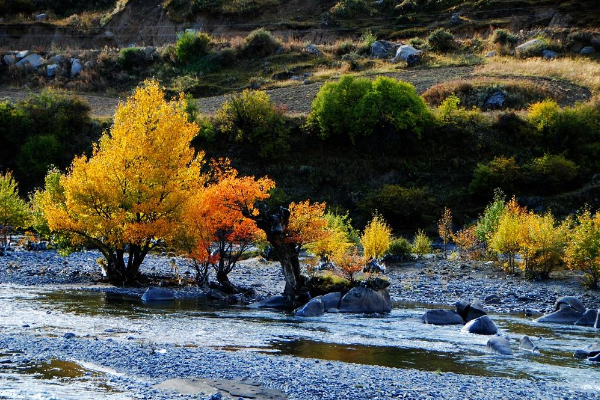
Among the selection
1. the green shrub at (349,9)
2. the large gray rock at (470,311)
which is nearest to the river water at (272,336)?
the large gray rock at (470,311)

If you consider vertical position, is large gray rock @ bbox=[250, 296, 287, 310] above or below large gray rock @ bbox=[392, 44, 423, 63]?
below

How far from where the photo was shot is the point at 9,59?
93.6 meters

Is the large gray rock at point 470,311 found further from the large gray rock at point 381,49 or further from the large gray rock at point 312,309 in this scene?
the large gray rock at point 381,49

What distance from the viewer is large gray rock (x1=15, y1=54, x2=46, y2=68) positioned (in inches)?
3625

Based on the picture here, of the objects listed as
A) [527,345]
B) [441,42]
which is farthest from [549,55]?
[527,345]

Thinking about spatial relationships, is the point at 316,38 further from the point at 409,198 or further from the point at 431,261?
the point at 431,261

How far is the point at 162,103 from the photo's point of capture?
1307 inches

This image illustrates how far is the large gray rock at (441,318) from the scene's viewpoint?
83.2ft

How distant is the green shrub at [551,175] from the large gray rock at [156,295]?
122ft

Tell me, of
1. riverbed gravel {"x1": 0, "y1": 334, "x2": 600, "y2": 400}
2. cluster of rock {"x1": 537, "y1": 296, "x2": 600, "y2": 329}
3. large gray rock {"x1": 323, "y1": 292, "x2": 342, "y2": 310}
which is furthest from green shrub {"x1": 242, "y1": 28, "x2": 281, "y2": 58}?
riverbed gravel {"x1": 0, "y1": 334, "x2": 600, "y2": 400}

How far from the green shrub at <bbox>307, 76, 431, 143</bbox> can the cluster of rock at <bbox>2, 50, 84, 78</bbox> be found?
40.6 metres

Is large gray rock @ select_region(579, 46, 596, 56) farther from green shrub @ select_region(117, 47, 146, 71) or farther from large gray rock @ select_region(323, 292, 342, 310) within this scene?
large gray rock @ select_region(323, 292, 342, 310)

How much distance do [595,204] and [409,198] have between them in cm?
1454

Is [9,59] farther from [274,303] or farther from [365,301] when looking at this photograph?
[365,301]
